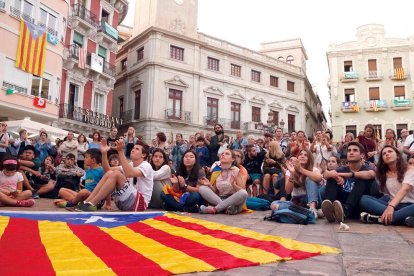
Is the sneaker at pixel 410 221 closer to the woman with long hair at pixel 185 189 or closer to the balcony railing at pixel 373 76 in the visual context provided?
the woman with long hair at pixel 185 189

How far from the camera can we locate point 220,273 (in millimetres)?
2209

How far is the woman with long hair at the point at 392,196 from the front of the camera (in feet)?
15.3

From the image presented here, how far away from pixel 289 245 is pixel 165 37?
25156 mm

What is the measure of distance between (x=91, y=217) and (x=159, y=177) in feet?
6.69

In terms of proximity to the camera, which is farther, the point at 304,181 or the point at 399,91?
the point at 399,91

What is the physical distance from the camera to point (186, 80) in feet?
89.0

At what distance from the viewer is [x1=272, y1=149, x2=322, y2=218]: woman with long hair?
563 centimetres

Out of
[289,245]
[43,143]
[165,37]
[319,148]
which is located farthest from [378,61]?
[289,245]

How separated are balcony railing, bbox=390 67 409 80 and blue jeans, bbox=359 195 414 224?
31182 mm

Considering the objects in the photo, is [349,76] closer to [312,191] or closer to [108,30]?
[108,30]

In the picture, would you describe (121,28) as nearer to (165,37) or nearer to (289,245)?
(165,37)

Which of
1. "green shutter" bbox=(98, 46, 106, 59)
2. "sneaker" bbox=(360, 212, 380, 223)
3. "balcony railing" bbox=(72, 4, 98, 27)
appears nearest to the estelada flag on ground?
"sneaker" bbox=(360, 212, 380, 223)

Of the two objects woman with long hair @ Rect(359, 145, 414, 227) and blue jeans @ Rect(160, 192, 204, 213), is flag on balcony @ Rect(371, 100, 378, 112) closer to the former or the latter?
woman with long hair @ Rect(359, 145, 414, 227)

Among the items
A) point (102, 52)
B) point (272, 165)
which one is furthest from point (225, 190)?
point (102, 52)
